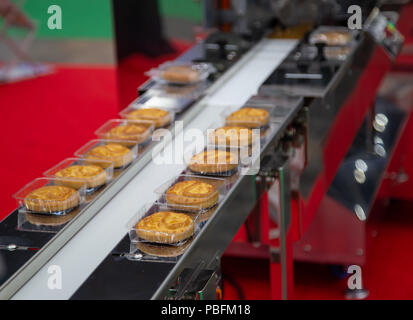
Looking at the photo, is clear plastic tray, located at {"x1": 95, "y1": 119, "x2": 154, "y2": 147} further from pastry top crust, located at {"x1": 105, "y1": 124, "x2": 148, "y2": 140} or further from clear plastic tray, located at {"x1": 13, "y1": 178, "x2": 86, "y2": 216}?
clear plastic tray, located at {"x1": 13, "y1": 178, "x2": 86, "y2": 216}

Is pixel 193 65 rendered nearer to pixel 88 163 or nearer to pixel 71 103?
pixel 88 163

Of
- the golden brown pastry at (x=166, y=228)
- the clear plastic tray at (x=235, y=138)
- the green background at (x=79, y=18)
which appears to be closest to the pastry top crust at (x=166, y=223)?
the golden brown pastry at (x=166, y=228)

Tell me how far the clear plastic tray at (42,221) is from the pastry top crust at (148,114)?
49 centimetres

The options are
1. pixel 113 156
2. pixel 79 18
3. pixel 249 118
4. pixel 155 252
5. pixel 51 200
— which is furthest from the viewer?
pixel 79 18

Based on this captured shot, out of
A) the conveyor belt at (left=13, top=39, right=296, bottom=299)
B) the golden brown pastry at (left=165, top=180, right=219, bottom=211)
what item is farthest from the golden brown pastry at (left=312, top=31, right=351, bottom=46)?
the golden brown pastry at (left=165, top=180, right=219, bottom=211)

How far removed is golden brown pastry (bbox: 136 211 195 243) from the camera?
1493 millimetres

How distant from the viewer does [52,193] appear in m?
1.63

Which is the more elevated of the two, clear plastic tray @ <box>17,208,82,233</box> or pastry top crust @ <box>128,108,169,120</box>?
pastry top crust @ <box>128,108,169,120</box>

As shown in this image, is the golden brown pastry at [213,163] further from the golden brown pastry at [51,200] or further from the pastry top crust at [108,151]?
the golden brown pastry at [51,200]

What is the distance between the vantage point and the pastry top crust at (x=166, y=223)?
4.93 ft

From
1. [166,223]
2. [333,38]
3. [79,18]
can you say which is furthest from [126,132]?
[79,18]

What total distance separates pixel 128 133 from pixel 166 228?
0.51m

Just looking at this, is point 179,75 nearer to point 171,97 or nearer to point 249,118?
point 171,97
